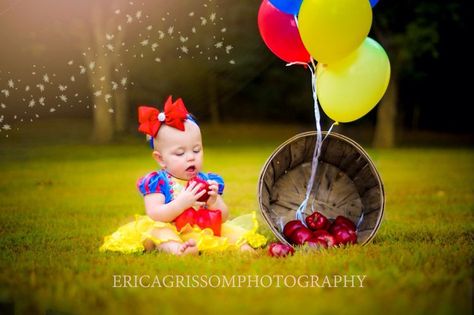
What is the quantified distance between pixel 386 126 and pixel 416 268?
29.0 ft

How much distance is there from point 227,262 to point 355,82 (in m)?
1.03

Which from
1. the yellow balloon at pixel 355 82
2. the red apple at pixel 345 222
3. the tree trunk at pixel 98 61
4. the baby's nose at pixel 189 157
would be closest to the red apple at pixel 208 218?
the baby's nose at pixel 189 157

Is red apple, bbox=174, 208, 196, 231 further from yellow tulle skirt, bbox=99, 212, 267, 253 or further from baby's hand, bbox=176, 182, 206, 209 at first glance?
baby's hand, bbox=176, 182, 206, 209

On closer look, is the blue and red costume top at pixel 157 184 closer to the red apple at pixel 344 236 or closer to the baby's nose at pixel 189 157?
the baby's nose at pixel 189 157

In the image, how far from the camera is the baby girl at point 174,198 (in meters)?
2.70

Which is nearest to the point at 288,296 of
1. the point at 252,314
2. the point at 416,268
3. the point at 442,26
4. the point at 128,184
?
the point at 252,314

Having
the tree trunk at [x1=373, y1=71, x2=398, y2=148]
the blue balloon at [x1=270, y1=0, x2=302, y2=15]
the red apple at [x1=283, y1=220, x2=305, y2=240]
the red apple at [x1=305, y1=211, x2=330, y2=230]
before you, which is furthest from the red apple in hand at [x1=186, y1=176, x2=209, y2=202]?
the tree trunk at [x1=373, y1=71, x2=398, y2=148]

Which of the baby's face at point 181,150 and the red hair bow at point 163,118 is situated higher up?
the red hair bow at point 163,118

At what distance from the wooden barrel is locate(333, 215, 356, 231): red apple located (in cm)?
8

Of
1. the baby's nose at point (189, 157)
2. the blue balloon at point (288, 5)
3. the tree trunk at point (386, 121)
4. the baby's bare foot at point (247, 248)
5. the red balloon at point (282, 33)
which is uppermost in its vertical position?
the blue balloon at point (288, 5)

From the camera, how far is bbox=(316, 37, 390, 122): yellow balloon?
270 cm

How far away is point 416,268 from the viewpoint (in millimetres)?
2309

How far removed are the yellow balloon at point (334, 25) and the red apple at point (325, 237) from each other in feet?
2.78

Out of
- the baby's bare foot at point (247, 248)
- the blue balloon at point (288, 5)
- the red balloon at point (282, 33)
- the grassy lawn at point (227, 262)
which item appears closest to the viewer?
the grassy lawn at point (227, 262)
